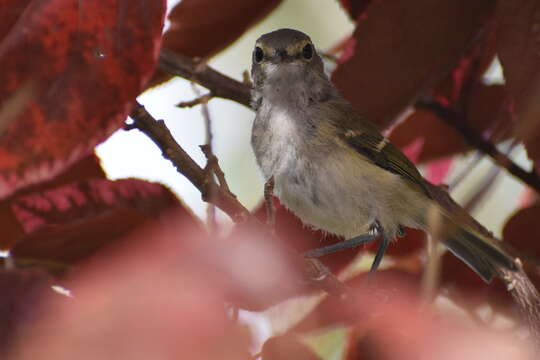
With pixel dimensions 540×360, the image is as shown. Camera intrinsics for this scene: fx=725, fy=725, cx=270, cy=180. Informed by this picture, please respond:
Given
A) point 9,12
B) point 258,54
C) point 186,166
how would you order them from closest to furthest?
point 9,12 < point 186,166 < point 258,54

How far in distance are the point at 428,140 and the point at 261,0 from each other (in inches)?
13.7

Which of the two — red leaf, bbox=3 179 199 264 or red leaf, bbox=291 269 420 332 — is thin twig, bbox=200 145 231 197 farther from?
red leaf, bbox=291 269 420 332

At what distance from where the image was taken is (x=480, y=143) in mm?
990

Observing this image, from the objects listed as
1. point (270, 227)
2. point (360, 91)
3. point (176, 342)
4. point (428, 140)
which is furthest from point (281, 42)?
point (176, 342)

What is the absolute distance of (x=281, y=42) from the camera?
1711mm

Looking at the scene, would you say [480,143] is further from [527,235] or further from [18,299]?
[18,299]

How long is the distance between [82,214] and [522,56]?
45 centimetres

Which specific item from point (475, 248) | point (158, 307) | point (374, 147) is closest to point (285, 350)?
point (158, 307)

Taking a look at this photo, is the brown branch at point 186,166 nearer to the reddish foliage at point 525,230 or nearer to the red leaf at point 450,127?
the reddish foliage at point 525,230

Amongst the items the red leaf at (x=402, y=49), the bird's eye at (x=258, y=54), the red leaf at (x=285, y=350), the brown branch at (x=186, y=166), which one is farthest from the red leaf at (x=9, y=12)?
the bird's eye at (x=258, y=54)

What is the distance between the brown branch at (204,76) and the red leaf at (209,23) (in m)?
0.01

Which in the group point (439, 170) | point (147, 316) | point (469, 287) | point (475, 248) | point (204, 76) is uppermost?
point (204, 76)

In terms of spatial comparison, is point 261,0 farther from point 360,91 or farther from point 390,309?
point 390,309

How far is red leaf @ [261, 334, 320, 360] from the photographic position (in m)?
0.53
